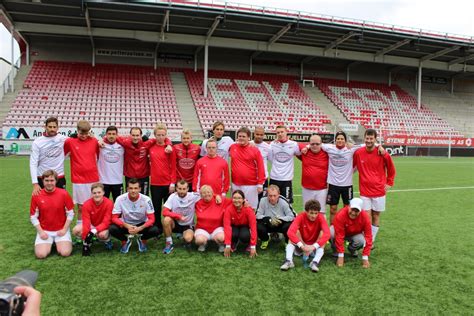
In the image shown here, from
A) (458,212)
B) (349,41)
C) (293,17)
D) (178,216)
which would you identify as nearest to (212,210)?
(178,216)

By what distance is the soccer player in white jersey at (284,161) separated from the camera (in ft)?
18.2

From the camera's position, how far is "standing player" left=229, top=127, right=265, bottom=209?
5297mm

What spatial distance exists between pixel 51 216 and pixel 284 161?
3.29 metres

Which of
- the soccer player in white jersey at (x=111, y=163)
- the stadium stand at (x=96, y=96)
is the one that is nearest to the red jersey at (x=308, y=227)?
the soccer player in white jersey at (x=111, y=163)

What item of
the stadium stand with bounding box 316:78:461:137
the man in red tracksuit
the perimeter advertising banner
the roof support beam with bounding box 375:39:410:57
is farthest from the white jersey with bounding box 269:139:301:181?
the roof support beam with bounding box 375:39:410:57

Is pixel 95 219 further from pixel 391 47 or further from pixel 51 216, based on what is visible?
pixel 391 47

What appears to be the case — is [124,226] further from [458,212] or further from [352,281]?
[458,212]

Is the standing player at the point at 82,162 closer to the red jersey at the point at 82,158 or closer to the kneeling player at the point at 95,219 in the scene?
the red jersey at the point at 82,158

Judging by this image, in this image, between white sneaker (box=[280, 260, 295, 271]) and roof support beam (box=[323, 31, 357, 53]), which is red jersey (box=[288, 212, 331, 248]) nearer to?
white sneaker (box=[280, 260, 295, 271])

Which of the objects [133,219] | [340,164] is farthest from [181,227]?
[340,164]

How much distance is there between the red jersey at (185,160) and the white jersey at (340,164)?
76.8 inches

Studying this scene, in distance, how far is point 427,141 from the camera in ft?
73.3

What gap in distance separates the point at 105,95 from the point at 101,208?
62.4 feet

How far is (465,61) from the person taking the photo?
28.7 m
